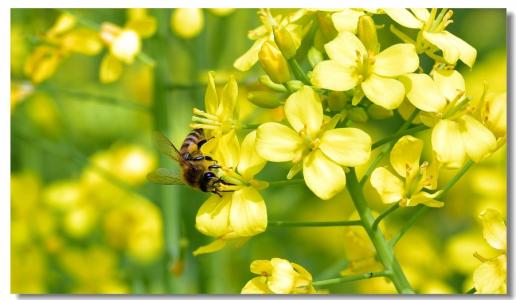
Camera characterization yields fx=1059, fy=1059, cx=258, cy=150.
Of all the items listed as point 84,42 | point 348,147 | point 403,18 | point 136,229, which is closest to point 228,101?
point 348,147

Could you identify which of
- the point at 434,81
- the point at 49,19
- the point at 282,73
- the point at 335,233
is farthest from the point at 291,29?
the point at 335,233

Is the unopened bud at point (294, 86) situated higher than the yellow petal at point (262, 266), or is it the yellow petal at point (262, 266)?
the unopened bud at point (294, 86)

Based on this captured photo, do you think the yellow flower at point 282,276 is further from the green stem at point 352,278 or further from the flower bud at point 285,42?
the flower bud at point 285,42

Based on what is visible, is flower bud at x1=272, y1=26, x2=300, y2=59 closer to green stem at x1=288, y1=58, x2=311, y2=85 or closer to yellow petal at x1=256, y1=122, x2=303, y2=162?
green stem at x1=288, y1=58, x2=311, y2=85

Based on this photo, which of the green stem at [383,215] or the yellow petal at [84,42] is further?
the yellow petal at [84,42]

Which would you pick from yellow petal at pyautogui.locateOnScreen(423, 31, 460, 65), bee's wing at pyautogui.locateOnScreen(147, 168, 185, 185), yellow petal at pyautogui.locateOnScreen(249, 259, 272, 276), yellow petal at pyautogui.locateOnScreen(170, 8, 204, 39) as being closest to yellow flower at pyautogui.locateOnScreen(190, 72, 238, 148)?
bee's wing at pyautogui.locateOnScreen(147, 168, 185, 185)

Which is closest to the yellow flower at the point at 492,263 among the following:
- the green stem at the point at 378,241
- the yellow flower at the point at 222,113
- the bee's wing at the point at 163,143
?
the green stem at the point at 378,241

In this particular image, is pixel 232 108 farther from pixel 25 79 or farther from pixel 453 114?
pixel 25 79
